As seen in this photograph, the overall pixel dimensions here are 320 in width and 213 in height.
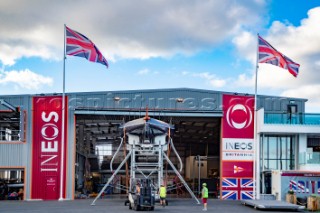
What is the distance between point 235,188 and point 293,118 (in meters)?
7.05

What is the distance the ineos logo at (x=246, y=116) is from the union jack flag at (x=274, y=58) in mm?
5253

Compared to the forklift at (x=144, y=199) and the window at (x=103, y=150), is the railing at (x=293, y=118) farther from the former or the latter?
the window at (x=103, y=150)

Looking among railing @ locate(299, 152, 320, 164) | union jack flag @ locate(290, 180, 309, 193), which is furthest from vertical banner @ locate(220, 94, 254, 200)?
union jack flag @ locate(290, 180, 309, 193)

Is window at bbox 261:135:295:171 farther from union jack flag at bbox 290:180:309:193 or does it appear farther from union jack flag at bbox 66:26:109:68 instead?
union jack flag at bbox 66:26:109:68

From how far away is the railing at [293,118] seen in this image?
1593 inches

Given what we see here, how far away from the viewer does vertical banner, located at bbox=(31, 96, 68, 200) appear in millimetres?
38375

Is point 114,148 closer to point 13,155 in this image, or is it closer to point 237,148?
point 13,155

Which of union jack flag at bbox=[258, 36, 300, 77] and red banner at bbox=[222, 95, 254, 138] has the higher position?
union jack flag at bbox=[258, 36, 300, 77]

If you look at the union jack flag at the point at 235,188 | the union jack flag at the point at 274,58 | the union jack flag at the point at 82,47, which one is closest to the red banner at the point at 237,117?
the union jack flag at the point at 235,188

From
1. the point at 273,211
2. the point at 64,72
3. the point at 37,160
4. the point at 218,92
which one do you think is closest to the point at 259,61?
the point at 218,92

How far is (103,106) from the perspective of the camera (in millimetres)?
39938

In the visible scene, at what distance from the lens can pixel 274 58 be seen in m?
36.3

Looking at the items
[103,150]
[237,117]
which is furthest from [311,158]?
[103,150]

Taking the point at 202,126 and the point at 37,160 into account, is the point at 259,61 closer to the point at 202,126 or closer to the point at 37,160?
the point at 202,126
